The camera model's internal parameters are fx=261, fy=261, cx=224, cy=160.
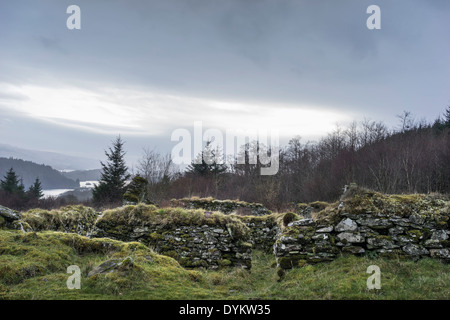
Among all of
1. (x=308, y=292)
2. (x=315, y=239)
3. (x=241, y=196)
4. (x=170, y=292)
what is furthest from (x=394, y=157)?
(x=170, y=292)

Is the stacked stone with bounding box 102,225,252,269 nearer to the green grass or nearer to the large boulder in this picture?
A: the green grass

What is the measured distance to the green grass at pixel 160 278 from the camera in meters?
4.35

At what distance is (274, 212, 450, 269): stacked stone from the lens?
6.07m

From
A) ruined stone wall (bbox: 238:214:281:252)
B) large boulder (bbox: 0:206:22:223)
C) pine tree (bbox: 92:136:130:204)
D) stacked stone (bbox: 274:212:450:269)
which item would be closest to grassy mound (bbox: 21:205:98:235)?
large boulder (bbox: 0:206:22:223)

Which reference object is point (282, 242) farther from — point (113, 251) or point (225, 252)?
point (113, 251)

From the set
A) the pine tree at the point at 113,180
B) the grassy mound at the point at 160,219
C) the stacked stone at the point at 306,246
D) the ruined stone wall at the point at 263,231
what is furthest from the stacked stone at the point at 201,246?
the pine tree at the point at 113,180

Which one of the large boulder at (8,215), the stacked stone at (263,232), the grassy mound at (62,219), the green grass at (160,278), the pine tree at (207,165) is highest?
the pine tree at (207,165)

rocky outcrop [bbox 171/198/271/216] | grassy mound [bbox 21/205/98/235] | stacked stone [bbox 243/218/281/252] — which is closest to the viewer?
grassy mound [bbox 21/205/98/235]

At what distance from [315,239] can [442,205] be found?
3.29 m

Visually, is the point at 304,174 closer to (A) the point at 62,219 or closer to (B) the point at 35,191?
(A) the point at 62,219

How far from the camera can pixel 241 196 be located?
33.7 metres

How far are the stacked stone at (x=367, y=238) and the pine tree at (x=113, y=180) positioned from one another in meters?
30.0

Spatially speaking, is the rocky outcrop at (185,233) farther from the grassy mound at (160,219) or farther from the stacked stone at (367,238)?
the stacked stone at (367,238)

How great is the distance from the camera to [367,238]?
20.7 feet
